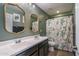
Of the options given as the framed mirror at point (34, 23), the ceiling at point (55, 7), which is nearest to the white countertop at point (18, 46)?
the framed mirror at point (34, 23)

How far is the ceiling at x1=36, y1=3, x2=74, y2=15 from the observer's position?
1.39m

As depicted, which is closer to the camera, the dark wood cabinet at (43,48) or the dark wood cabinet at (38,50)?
the dark wood cabinet at (38,50)

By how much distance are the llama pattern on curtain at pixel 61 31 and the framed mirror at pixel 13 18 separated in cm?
53

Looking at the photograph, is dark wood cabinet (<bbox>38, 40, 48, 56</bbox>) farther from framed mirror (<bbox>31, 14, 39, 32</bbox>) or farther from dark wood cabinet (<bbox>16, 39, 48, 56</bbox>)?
framed mirror (<bbox>31, 14, 39, 32</bbox>)

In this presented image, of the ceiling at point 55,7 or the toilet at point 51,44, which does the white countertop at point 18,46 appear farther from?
the ceiling at point 55,7

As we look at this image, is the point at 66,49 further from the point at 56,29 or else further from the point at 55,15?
the point at 55,15

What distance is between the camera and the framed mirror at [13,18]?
4.96ft

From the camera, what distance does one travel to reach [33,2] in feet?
4.58

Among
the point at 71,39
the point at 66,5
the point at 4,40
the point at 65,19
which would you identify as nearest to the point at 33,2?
the point at 66,5

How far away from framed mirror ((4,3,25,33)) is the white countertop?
27cm

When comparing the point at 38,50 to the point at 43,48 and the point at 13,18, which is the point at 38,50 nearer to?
the point at 43,48

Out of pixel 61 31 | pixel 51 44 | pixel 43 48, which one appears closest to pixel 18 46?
pixel 43 48

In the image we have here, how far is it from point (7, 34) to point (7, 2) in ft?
1.83

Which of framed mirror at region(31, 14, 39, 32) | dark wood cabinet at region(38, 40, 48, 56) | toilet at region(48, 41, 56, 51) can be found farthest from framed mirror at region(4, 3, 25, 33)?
toilet at region(48, 41, 56, 51)
